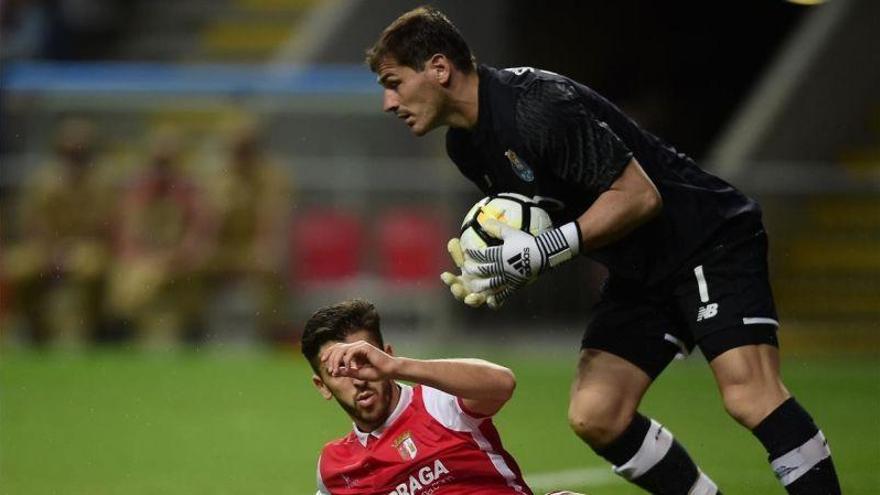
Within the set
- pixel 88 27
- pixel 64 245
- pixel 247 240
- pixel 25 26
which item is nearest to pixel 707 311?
pixel 247 240

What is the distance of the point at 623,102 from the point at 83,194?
6822 mm

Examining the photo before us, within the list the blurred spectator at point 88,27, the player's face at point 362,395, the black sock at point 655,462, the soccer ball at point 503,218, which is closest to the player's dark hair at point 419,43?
the soccer ball at point 503,218

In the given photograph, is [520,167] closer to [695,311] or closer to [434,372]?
[695,311]

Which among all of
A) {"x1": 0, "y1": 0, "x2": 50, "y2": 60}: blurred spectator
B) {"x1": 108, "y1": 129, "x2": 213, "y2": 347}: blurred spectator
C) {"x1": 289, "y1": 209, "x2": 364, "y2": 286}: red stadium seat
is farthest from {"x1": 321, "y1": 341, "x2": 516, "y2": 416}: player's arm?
{"x1": 0, "y1": 0, "x2": 50, "y2": 60}: blurred spectator

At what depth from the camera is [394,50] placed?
6.32 metres

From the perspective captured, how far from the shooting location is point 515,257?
19.8 ft

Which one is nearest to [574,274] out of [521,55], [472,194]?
[472,194]

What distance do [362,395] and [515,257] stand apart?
0.69 m

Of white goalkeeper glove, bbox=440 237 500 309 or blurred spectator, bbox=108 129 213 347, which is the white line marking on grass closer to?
white goalkeeper glove, bbox=440 237 500 309

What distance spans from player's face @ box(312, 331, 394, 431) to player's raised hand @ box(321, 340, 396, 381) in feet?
0.94

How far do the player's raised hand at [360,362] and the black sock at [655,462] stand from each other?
4.98 feet

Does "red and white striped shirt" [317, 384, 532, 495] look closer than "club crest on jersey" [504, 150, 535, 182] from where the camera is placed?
Yes

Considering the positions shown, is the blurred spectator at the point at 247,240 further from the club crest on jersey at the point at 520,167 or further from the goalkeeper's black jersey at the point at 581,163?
the club crest on jersey at the point at 520,167

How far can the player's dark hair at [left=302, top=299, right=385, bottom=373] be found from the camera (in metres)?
5.99
